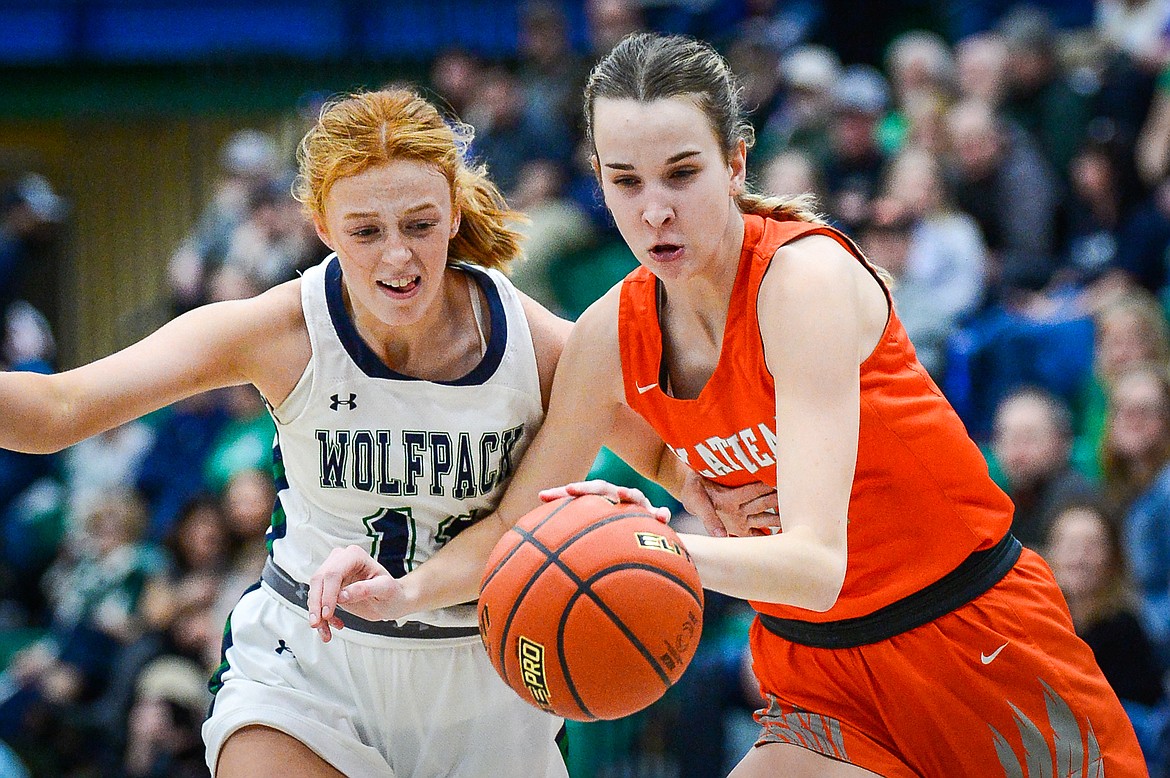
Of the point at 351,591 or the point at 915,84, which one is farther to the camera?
the point at 915,84

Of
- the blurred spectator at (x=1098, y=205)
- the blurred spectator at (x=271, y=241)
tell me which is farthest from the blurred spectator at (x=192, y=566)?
the blurred spectator at (x=1098, y=205)

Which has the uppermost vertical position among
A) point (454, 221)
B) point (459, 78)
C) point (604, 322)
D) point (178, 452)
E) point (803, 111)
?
point (459, 78)

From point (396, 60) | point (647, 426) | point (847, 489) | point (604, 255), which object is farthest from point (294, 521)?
point (396, 60)

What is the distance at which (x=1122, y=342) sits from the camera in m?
6.11

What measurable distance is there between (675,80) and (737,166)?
0.28m

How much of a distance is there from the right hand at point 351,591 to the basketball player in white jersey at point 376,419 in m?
0.25

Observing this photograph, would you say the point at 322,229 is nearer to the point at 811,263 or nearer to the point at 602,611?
A: the point at 811,263

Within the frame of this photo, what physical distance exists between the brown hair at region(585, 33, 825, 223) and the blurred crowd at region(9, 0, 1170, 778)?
2.16 meters

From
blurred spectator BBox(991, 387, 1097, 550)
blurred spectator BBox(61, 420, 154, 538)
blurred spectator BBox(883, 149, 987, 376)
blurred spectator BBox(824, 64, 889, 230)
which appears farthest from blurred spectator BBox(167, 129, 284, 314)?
blurred spectator BBox(991, 387, 1097, 550)

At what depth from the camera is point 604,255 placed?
Answer: 8.34 meters

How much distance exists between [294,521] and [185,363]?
19.9 inches

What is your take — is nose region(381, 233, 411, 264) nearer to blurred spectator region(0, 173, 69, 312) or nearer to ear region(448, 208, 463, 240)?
ear region(448, 208, 463, 240)

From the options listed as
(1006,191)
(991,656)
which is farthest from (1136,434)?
(991,656)

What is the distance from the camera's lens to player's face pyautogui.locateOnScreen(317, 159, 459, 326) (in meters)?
3.26
